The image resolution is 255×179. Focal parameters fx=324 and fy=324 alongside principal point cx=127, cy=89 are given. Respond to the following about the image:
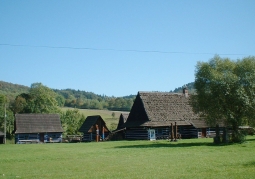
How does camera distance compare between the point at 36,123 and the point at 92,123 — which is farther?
the point at 36,123

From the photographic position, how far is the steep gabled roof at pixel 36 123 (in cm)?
6059

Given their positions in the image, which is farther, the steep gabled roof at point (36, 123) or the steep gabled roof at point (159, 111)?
the steep gabled roof at point (36, 123)

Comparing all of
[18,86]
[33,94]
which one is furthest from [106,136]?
[18,86]

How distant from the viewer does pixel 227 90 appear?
1443 inches

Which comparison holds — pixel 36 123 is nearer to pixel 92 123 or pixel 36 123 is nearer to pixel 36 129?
pixel 36 129

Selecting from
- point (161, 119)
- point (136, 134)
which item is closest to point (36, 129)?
point (136, 134)

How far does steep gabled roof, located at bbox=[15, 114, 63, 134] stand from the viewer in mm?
60594

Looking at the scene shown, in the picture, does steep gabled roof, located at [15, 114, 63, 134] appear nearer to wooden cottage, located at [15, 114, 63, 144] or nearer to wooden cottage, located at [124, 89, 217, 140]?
wooden cottage, located at [15, 114, 63, 144]

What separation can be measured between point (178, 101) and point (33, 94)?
51.0m

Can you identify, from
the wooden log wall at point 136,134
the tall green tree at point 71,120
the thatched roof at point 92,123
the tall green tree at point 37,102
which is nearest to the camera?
the wooden log wall at point 136,134

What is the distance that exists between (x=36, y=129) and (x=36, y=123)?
1572 mm

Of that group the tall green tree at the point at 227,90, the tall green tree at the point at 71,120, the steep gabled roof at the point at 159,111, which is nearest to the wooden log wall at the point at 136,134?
the steep gabled roof at the point at 159,111

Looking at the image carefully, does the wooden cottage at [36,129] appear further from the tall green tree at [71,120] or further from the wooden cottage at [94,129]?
the tall green tree at [71,120]

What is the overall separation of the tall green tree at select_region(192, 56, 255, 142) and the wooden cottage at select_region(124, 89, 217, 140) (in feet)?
44.9
